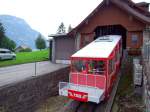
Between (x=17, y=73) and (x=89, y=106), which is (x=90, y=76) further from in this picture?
(x=17, y=73)

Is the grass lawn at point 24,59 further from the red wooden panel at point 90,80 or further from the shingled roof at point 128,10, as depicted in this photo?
the red wooden panel at point 90,80

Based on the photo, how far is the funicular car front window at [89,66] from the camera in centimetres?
1088

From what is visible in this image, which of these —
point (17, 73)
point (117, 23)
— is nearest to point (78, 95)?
point (17, 73)

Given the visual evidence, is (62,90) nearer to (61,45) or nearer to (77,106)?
(77,106)

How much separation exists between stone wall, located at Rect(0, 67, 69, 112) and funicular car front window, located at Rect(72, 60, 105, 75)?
4184mm

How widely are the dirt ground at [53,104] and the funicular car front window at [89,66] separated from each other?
134 inches

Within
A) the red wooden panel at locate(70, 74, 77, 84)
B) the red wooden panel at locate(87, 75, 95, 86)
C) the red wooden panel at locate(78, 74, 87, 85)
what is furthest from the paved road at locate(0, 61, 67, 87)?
the red wooden panel at locate(87, 75, 95, 86)

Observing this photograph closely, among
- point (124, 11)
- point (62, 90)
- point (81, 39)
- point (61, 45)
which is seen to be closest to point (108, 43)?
point (62, 90)

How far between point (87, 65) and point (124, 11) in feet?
30.8

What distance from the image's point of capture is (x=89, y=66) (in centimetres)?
1125

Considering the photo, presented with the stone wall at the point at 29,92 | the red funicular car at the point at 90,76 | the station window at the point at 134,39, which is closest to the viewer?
the red funicular car at the point at 90,76

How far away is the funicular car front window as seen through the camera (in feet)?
35.7

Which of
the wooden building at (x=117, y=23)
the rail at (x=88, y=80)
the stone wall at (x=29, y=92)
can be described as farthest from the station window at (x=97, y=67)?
the wooden building at (x=117, y=23)

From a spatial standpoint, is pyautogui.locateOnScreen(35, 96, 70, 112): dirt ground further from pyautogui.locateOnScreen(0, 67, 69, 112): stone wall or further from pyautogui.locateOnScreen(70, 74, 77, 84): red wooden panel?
pyautogui.locateOnScreen(70, 74, 77, 84): red wooden panel
